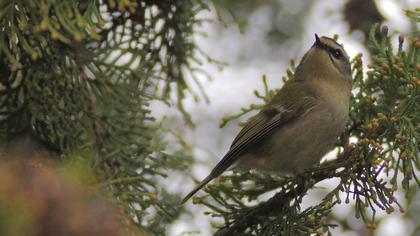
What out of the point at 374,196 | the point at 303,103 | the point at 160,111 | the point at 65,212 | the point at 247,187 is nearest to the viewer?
the point at 65,212

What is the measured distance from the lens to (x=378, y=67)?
3236 mm

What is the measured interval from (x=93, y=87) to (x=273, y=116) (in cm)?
115

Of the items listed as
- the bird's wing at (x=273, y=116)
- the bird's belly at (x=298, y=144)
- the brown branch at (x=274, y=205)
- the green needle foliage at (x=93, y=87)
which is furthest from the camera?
the bird's wing at (x=273, y=116)

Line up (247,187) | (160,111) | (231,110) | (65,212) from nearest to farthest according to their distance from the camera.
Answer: (65,212) → (247,187) → (160,111) → (231,110)

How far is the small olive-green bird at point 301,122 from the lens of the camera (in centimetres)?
357

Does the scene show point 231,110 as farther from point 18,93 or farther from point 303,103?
point 18,93

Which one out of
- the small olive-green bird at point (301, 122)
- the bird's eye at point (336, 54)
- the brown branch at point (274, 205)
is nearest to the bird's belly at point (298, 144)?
the small olive-green bird at point (301, 122)

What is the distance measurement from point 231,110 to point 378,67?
12.3 feet

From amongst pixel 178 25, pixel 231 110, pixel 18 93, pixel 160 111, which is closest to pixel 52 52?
pixel 18 93

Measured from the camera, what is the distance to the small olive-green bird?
3570mm

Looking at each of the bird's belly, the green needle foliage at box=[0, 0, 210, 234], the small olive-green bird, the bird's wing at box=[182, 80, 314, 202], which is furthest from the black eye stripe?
the green needle foliage at box=[0, 0, 210, 234]

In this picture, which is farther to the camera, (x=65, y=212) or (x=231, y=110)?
(x=231, y=110)

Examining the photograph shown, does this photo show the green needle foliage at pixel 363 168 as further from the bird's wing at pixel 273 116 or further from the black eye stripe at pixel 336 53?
the black eye stripe at pixel 336 53

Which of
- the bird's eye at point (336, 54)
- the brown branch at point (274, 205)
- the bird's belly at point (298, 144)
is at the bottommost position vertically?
the brown branch at point (274, 205)
